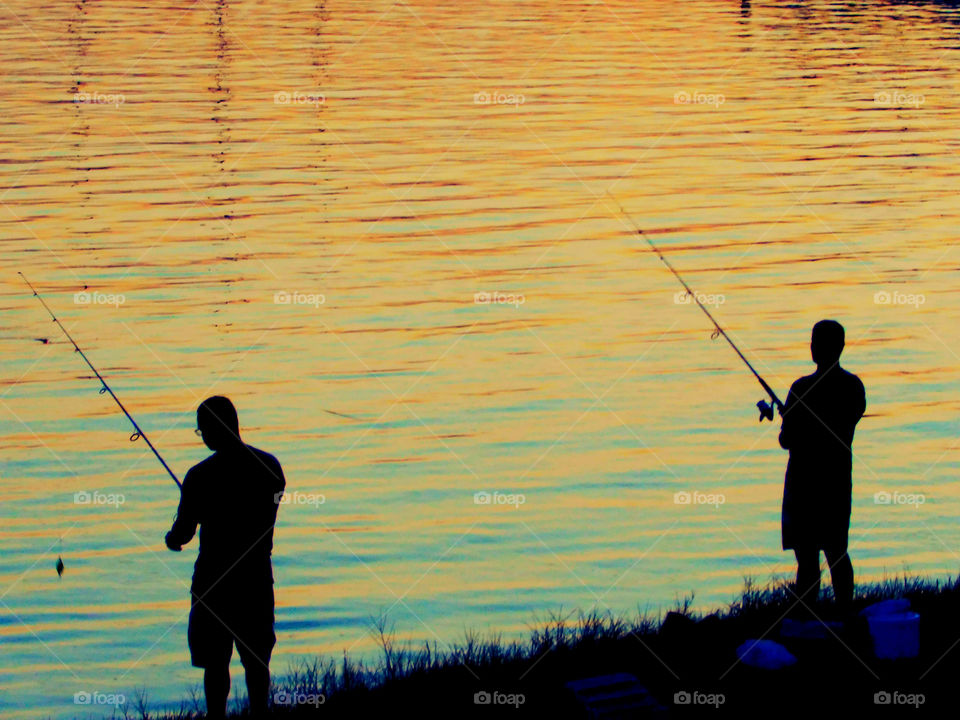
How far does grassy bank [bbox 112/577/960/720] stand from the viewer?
22.4ft

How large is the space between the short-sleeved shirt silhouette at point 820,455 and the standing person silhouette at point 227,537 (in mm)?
2732

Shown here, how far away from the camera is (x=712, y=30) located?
41156 mm

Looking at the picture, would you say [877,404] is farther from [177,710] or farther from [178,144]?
[178,144]

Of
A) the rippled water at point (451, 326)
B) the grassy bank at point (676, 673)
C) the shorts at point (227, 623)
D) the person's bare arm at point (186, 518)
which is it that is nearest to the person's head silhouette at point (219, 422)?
the person's bare arm at point (186, 518)

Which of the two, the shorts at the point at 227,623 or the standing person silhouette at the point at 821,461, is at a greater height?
the standing person silhouette at the point at 821,461

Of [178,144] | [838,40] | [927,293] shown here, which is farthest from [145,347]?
[838,40]

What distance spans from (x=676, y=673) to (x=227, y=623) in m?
2.15

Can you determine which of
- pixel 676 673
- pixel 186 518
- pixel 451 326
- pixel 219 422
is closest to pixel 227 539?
pixel 186 518

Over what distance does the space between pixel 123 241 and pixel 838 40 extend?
947 inches

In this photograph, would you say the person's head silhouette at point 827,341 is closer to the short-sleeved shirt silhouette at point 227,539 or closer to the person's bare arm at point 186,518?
the short-sleeved shirt silhouette at point 227,539

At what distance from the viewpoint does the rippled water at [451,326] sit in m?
10.7

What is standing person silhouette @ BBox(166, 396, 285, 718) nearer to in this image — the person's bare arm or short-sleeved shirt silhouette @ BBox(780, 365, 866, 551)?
the person's bare arm

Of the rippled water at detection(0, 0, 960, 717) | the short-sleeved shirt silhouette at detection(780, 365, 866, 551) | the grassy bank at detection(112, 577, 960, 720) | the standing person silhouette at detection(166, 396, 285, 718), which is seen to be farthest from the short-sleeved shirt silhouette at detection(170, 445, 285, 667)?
the short-sleeved shirt silhouette at detection(780, 365, 866, 551)

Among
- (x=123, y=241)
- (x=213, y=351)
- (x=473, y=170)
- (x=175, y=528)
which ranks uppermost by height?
(x=473, y=170)
